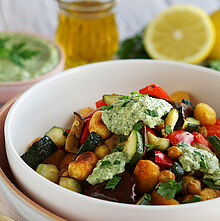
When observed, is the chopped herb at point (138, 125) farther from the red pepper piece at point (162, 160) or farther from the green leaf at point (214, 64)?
the green leaf at point (214, 64)

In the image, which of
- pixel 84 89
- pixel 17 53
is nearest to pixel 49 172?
pixel 84 89

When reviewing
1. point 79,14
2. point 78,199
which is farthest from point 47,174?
point 79,14

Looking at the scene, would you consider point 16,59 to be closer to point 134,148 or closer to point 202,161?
point 134,148

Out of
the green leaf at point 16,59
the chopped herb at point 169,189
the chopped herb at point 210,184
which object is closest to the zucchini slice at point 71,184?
the chopped herb at point 169,189

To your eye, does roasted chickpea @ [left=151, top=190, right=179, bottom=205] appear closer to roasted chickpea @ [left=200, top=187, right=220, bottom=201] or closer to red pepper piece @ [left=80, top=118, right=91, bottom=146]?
roasted chickpea @ [left=200, top=187, right=220, bottom=201]

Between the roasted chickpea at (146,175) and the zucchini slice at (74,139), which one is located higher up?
the roasted chickpea at (146,175)

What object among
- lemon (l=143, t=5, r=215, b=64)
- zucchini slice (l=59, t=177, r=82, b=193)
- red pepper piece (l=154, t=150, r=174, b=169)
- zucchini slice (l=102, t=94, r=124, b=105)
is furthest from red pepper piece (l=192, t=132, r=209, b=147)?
lemon (l=143, t=5, r=215, b=64)

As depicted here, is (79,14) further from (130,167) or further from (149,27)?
(130,167)
